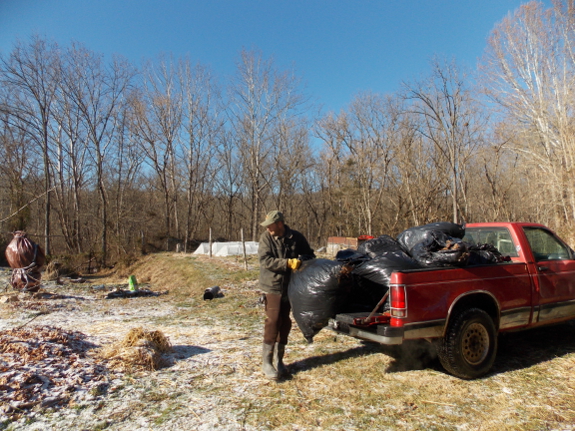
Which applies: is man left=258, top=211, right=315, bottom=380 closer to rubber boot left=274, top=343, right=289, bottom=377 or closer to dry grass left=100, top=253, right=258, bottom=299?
rubber boot left=274, top=343, right=289, bottom=377

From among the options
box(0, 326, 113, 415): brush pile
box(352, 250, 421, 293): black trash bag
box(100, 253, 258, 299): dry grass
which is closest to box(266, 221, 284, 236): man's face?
box(352, 250, 421, 293): black trash bag

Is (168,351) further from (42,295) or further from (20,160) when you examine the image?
Result: (20,160)

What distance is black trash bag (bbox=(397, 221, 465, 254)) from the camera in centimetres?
459

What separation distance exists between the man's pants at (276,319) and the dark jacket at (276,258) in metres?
0.09

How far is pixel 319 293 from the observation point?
4.07 meters

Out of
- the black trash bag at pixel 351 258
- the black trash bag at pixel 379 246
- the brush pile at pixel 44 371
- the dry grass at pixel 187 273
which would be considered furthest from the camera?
the dry grass at pixel 187 273

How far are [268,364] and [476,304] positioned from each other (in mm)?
2318

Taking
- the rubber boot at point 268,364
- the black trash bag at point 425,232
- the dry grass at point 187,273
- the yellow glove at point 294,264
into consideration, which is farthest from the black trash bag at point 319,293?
the dry grass at point 187,273

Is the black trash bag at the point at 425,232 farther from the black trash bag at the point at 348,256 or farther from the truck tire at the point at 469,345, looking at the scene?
the truck tire at the point at 469,345

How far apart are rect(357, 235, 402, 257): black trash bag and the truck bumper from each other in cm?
106

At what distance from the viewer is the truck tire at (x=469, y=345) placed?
13.0 ft

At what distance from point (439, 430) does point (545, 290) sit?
272 cm

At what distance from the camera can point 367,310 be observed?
442 cm

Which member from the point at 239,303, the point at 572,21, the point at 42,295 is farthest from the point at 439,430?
the point at 572,21
